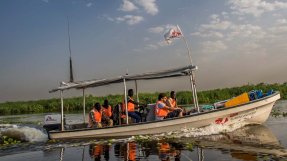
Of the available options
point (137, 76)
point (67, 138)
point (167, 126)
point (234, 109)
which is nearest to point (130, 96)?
point (137, 76)

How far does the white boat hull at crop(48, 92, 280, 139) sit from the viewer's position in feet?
44.4

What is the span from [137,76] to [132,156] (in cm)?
413

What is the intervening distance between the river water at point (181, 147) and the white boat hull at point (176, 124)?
0.78ft

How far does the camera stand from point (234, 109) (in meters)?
13.9

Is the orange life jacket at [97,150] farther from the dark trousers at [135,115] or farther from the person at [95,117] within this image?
the dark trousers at [135,115]

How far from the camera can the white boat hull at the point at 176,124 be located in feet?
44.4

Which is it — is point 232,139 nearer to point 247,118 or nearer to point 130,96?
point 247,118

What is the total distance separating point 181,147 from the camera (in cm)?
1138

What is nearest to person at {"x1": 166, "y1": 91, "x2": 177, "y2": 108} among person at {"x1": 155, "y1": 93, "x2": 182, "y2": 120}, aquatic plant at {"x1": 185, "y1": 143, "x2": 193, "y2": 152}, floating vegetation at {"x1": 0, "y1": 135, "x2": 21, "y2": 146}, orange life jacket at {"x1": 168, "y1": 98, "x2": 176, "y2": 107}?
orange life jacket at {"x1": 168, "y1": 98, "x2": 176, "y2": 107}

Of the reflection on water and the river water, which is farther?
the river water

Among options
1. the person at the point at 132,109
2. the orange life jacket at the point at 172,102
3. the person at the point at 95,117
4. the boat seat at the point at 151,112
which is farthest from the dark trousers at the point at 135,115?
the orange life jacket at the point at 172,102

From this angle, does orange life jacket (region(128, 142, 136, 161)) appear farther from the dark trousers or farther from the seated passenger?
the seated passenger

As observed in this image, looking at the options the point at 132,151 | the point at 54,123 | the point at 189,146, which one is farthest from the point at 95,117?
the point at 189,146

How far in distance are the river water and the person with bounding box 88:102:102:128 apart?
0.77 m
